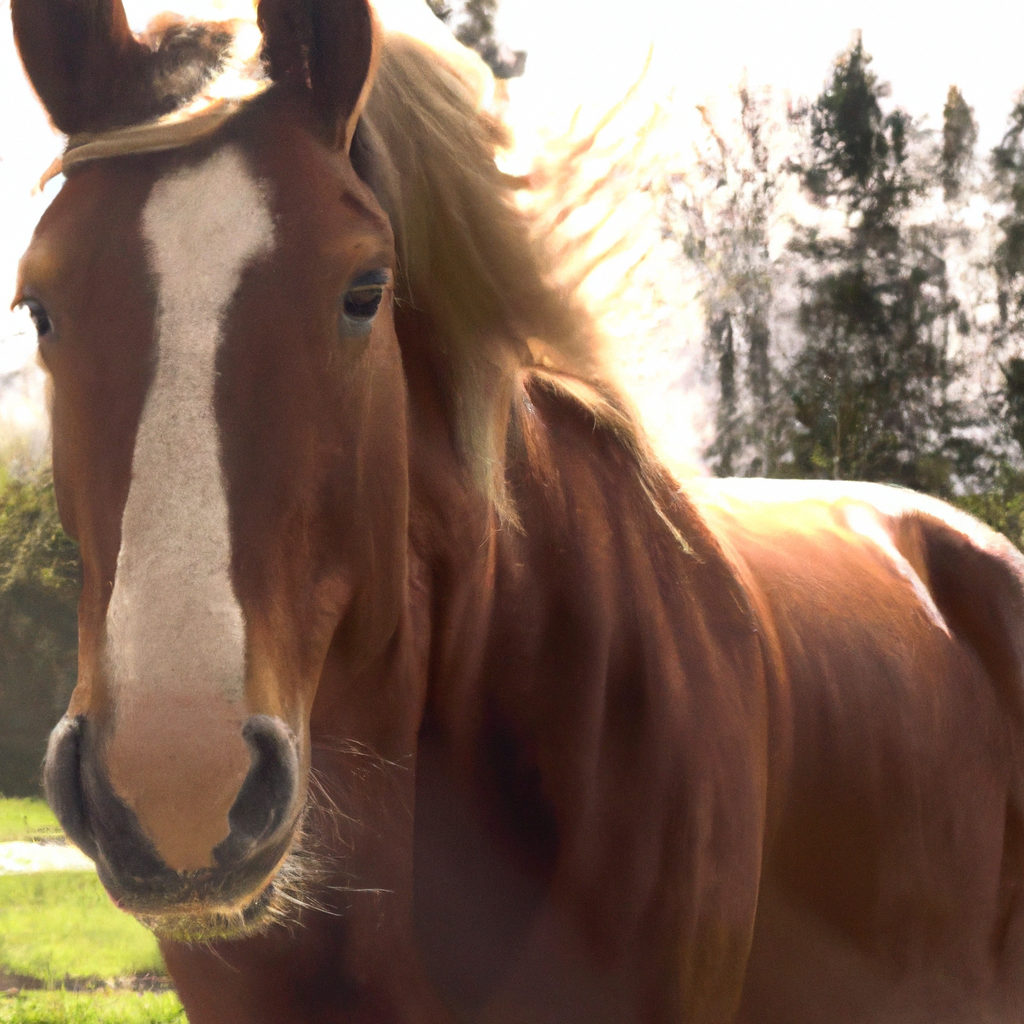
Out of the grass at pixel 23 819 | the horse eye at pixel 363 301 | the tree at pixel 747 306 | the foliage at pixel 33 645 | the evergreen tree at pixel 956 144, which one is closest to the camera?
the horse eye at pixel 363 301

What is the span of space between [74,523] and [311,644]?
0.39m

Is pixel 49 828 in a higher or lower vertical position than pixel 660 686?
lower

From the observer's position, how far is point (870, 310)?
10.8 meters

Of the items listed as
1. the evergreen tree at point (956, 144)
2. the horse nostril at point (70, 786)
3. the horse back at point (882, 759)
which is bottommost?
the horse back at point (882, 759)

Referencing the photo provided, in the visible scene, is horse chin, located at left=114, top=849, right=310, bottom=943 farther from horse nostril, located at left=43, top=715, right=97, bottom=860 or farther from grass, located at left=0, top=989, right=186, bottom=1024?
grass, located at left=0, top=989, right=186, bottom=1024

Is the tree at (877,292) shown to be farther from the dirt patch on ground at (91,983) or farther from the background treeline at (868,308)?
the dirt patch on ground at (91,983)

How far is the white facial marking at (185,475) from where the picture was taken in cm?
112

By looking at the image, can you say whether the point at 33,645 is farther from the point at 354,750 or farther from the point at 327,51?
the point at 327,51

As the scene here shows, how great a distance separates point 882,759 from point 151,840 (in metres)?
1.69

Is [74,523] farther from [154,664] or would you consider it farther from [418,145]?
[418,145]

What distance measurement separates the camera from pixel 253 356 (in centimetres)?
122

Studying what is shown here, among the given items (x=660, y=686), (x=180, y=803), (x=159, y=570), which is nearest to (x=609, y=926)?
(x=660, y=686)

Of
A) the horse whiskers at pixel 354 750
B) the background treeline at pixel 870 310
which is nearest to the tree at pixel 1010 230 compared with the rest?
the background treeline at pixel 870 310

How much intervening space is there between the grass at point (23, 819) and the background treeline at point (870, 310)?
17.7ft
